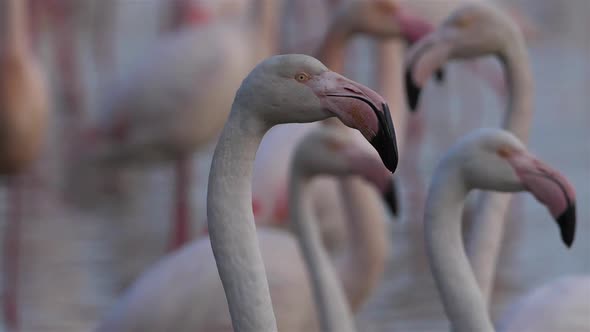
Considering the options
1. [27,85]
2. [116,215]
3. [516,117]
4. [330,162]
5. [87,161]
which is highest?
[516,117]

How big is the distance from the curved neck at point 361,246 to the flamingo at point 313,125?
1.02 ft

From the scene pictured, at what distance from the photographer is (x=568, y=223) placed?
120 inches

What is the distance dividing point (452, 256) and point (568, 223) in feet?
1.07

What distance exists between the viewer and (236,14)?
859 cm

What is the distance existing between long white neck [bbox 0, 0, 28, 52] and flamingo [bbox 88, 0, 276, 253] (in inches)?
27.3

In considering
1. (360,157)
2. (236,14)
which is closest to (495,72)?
(236,14)

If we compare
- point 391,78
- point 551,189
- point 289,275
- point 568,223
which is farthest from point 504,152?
point 391,78

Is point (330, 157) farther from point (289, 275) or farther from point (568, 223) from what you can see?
point (568, 223)

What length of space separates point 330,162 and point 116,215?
411 centimetres

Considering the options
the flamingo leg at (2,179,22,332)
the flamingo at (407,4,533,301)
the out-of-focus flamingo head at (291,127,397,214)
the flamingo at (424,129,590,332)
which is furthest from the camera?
the flamingo leg at (2,179,22,332)

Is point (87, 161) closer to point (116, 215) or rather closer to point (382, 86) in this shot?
point (116, 215)

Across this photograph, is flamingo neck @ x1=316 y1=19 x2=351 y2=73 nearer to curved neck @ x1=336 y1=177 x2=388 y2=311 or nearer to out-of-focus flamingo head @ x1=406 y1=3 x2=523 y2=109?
curved neck @ x1=336 y1=177 x2=388 y2=311

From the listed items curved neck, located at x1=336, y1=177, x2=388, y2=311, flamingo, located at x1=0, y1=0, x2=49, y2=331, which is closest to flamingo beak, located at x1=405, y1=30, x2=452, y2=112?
curved neck, located at x1=336, y1=177, x2=388, y2=311

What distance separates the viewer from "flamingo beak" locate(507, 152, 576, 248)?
3.05 meters
